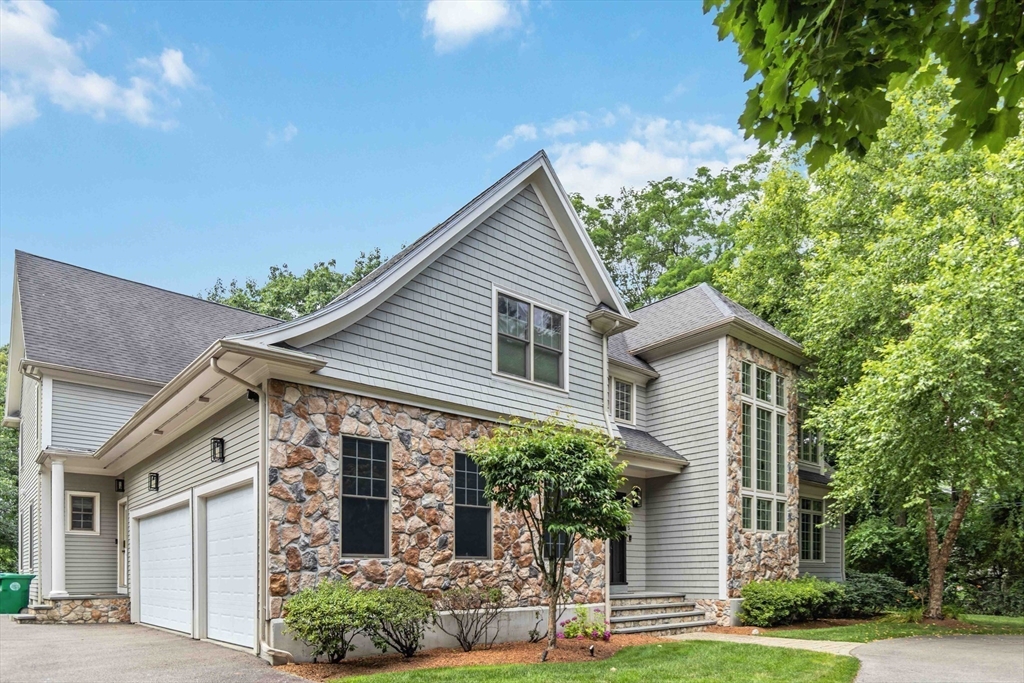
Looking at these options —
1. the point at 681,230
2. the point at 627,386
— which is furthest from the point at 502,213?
the point at 681,230

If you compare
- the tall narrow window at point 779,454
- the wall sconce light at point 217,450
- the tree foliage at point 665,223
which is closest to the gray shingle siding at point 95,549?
the wall sconce light at point 217,450

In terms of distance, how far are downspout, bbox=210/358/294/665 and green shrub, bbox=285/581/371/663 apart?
0.30 m

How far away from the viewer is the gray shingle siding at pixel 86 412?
15891 mm

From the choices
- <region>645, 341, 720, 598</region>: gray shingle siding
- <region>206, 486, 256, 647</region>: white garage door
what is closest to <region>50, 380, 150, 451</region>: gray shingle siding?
<region>206, 486, 256, 647</region>: white garage door

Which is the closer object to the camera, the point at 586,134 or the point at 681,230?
the point at 681,230

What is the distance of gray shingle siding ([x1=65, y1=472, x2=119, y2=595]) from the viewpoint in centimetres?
1588

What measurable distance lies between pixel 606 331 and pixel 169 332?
454 inches

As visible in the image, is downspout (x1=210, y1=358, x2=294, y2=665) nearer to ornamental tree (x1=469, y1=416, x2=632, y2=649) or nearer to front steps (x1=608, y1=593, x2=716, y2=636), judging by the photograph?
ornamental tree (x1=469, y1=416, x2=632, y2=649)

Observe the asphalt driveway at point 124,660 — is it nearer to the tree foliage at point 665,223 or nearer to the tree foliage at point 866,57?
the tree foliage at point 866,57

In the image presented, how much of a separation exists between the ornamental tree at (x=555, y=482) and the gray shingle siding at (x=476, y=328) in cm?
178

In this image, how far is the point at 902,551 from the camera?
19.5 metres

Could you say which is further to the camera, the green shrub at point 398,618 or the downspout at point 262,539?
the green shrub at point 398,618

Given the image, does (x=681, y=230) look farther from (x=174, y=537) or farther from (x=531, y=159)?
(x=174, y=537)

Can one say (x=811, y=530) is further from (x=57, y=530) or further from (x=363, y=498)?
(x=57, y=530)
